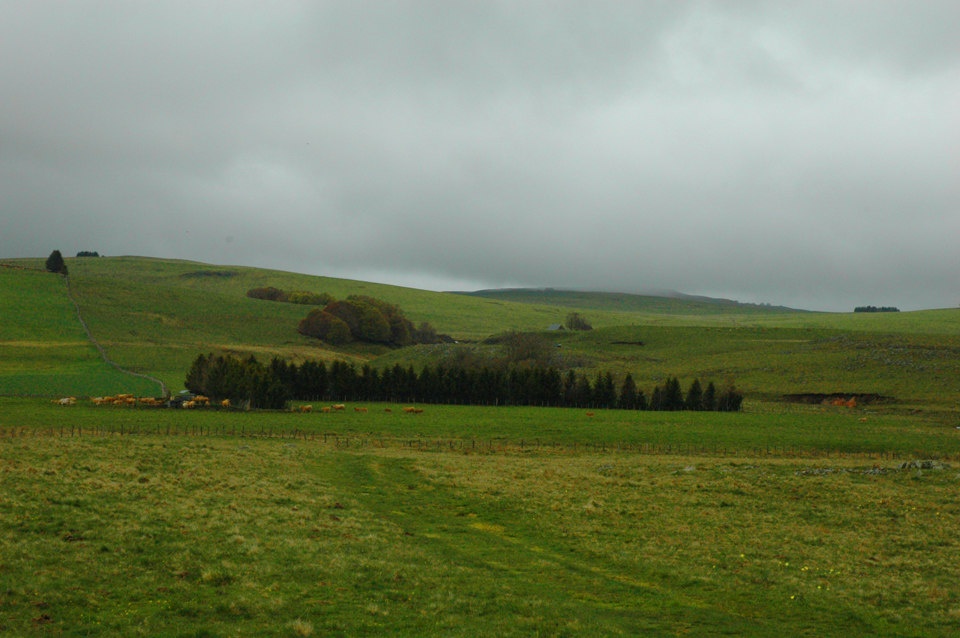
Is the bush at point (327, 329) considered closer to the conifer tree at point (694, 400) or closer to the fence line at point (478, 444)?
the conifer tree at point (694, 400)

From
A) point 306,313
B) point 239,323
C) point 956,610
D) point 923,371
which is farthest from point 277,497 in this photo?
point 306,313

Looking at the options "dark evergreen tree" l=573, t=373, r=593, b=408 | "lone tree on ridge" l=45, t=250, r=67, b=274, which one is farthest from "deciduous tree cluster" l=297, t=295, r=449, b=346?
"dark evergreen tree" l=573, t=373, r=593, b=408

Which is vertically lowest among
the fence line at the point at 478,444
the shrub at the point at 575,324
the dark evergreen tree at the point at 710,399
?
the fence line at the point at 478,444

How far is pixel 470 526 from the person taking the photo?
24.0m

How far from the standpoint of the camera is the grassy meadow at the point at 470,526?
1414cm

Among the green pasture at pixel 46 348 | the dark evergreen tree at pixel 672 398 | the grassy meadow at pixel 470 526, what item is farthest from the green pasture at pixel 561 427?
the green pasture at pixel 46 348

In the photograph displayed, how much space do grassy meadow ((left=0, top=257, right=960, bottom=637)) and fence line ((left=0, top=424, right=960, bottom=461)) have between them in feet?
1.16

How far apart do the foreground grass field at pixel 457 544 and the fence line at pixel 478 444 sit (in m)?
5.91

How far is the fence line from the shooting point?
45.7 meters

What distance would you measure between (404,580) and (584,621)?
15.9 feet

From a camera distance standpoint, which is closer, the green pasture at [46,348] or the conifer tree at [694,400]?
the green pasture at [46,348]

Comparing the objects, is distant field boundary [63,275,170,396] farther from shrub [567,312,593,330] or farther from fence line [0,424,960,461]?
shrub [567,312,593,330]

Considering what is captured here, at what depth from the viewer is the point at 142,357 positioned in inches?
3986

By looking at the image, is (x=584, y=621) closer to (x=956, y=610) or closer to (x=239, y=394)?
(x=956, y=610)
